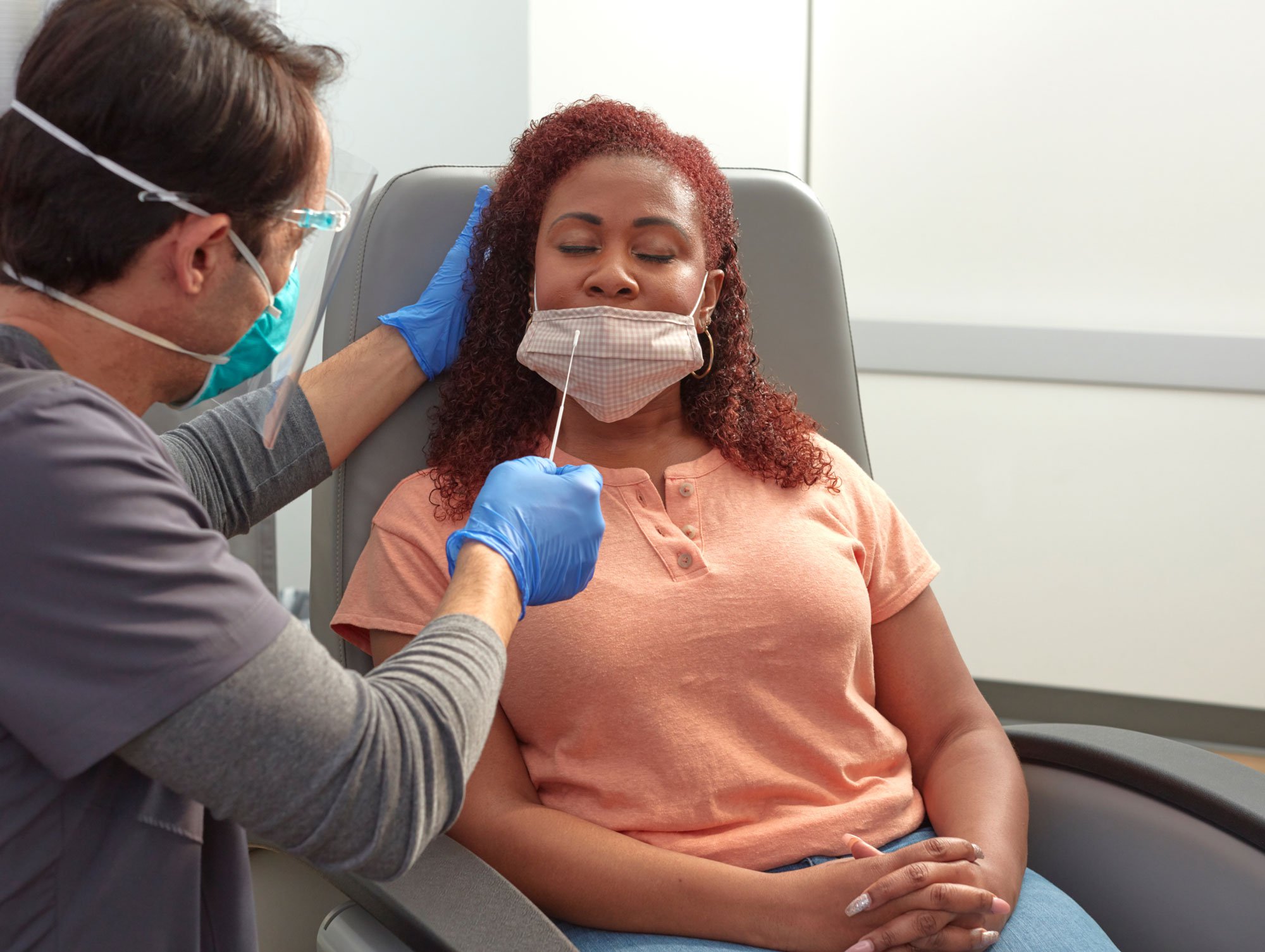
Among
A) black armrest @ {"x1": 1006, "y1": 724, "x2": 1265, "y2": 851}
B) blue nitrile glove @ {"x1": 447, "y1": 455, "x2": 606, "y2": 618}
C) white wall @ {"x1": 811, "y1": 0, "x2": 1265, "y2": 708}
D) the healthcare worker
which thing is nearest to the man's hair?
the healthcare worker

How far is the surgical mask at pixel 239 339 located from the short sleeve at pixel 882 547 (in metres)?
0.75

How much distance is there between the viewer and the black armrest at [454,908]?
3.12 ft

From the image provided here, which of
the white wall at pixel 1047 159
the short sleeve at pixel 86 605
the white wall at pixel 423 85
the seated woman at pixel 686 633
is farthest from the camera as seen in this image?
the white wall at pixel 423 85

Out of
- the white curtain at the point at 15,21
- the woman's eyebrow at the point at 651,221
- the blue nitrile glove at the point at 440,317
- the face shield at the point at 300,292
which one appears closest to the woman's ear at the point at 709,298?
the woman's eyebrow at the point at 651,221

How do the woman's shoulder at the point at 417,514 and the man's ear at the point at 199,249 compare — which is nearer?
the man's ear at the point at 199,249

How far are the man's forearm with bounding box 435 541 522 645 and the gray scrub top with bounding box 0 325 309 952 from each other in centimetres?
18

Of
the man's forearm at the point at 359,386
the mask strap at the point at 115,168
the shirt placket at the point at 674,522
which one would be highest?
the mask strap at the point at 115,168

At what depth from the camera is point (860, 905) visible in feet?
3.59

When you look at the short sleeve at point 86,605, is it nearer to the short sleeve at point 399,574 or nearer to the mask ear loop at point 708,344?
the short sleeve at point 399,574

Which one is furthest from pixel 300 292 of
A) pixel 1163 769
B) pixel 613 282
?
pixel 1163 769

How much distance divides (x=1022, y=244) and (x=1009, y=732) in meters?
1.72

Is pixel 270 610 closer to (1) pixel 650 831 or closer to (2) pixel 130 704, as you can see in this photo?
(2) pixel 130 704

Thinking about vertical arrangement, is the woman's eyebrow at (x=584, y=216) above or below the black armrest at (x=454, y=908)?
above

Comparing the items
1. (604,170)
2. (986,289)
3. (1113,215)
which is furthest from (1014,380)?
(604,170)
